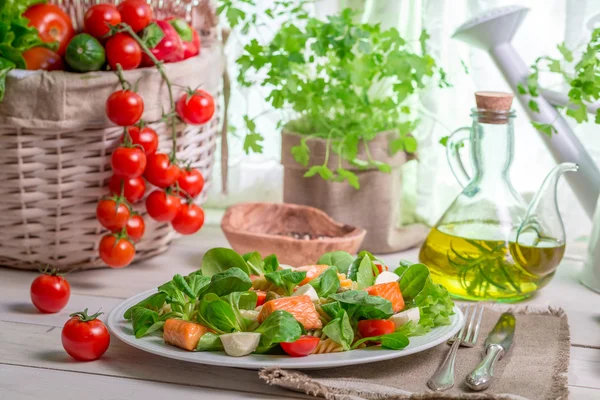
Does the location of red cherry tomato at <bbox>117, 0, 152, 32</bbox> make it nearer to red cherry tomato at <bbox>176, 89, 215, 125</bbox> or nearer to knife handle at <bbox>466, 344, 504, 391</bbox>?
red cherry tomato at <bbox>176, 89, 215, 125</bbox>

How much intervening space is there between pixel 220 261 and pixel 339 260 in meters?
0.17

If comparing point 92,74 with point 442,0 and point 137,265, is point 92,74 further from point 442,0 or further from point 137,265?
point 442,0

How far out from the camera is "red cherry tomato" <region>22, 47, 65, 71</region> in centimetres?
118

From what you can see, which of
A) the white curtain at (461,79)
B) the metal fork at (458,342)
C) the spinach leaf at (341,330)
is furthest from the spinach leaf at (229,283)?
the white curtain at (461,79)

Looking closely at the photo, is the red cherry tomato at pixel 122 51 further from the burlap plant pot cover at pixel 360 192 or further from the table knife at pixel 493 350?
the table knife at pixel 493 350

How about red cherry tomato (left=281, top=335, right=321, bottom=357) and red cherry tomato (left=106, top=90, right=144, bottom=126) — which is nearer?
red cherry tomato (left=281, top=335, right=321, bottom=357)

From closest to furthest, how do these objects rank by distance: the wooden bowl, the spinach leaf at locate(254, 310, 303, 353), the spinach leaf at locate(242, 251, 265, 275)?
the spinach leaf at locate(254, 310, 303, 353) < the spinach leaf at locate(242, 251, 265, 275) < the wooden bowl

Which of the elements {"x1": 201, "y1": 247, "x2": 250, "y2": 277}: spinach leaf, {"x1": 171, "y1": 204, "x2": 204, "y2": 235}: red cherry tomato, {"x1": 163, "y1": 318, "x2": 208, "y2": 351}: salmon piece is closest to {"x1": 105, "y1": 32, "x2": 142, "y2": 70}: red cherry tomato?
{"x1": 171, "y1": 204, "x2": 204, "y2": 235}: red cherry tomato

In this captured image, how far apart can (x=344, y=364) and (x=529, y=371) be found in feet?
0.72

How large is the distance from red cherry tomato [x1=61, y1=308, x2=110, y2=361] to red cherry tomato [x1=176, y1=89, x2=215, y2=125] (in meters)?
0.40

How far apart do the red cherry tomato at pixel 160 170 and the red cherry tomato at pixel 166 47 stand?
15cm

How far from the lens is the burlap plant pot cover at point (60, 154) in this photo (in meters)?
1.15

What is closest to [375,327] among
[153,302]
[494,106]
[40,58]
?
[153,302]

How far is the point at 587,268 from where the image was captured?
4.32 feet
